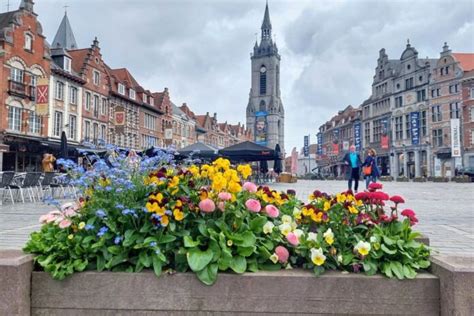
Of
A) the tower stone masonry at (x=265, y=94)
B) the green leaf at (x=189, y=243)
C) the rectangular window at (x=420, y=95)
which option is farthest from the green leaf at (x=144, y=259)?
the tower stone masonry at (x=265, y=94)

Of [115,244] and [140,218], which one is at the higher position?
[140,218]

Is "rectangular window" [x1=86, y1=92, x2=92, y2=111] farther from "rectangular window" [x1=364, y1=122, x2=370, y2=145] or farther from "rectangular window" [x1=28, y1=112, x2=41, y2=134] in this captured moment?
"rectangular window" [x1=364, y1=122, x2=370, y2=145]

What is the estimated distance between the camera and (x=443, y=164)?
44.7 meters

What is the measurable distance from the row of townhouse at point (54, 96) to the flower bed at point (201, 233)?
1128 cm

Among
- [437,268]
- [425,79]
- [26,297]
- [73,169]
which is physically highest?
[425,79]

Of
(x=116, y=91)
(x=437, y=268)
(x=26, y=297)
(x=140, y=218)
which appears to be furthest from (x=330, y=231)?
(x=116, y=91)

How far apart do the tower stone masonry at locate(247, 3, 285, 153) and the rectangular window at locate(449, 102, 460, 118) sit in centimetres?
6647

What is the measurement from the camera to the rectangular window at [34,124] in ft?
86.2

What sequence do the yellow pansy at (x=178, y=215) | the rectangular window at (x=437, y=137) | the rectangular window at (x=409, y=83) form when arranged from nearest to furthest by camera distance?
the yellow pansy at (x=178, y=215) → the rectangular window at (x=437, y=137) → the rectangular window at (x=409, y=83)

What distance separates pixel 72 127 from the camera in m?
31.3

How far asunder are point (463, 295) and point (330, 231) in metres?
0.80

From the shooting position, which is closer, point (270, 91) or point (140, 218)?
point (140, 218)

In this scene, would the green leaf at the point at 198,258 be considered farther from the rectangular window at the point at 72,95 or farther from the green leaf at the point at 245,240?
the rectangular window at the point at 72,95

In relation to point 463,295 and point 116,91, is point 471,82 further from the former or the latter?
point 463,295
